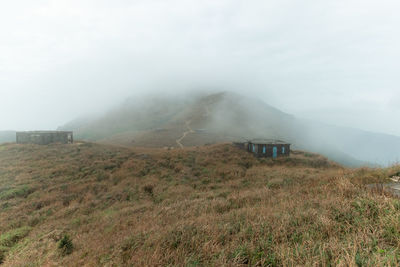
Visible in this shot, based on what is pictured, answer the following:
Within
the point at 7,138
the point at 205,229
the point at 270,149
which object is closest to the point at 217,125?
the point at 270,149

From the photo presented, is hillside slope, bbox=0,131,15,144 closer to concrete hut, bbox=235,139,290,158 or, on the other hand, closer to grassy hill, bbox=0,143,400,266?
grassy hill, bbox=0,143,400,266

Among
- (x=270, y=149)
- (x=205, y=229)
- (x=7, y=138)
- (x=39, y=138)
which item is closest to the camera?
(x=205, y=229)

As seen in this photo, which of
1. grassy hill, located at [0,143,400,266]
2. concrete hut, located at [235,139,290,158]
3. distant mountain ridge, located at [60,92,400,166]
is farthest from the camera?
distant mountain ridge, located at [60,92,400,166]

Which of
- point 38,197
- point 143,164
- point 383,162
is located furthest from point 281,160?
point 38,197

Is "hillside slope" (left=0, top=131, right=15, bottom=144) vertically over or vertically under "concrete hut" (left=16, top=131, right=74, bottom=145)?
under

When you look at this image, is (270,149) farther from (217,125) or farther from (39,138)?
(217,125)

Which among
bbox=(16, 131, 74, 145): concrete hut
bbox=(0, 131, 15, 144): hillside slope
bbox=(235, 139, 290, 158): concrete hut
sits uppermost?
bbox=(16, 131, 74, 145): concrete hut

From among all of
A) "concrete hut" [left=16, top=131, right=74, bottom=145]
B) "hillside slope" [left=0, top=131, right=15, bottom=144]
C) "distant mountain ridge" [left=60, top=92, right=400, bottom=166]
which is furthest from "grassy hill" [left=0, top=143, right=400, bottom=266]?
"hillside slope" [left=0, top=131, right=15, bottom=144]

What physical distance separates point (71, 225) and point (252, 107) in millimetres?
156439

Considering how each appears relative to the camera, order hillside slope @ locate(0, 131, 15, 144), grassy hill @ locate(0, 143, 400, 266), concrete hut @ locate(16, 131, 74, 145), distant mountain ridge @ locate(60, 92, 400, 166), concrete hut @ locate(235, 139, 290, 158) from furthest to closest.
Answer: distant mountain ridge @ locate(60, 92, 400, 166) → hillside slope @ locate(0, 131, 15, 144) → concrete hut @ locate(16, 131, 74, 145) → concrete hut @ locate(235, 139, 290, 158) → grassy hill @ locate(0, 143, 400, 266)

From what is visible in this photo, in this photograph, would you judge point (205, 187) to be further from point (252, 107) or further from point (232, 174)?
point (252, 107)

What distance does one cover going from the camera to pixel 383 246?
121 inches

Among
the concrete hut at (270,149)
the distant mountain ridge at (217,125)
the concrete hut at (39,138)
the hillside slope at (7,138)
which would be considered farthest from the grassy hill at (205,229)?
the hillside slope at (7,138)

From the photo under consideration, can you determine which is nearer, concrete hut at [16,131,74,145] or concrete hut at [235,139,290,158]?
concrete hut at [235,139,290,158]
